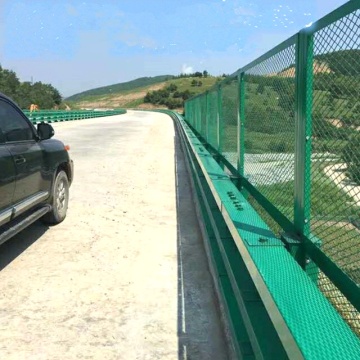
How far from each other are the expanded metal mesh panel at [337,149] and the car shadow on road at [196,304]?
90 cm

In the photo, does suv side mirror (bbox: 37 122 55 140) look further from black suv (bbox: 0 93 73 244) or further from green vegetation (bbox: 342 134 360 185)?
green vegetation (bbox: 342 134 360 185)

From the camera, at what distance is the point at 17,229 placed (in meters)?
4.85

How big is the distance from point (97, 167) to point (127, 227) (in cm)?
593

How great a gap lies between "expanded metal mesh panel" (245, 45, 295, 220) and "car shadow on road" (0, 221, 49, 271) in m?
2.71

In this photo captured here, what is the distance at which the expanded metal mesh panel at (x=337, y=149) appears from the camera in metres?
2.58

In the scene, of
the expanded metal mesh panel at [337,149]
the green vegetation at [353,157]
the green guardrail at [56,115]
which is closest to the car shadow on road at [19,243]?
the expanded metal mesh panel at [337,149]

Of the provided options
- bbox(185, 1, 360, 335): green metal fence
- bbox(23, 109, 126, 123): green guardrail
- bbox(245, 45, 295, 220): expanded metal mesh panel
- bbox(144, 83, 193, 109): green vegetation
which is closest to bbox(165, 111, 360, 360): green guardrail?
bbox(185, 1, 360, 335): green metal fence

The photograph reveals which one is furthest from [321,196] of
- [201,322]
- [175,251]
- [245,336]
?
[175,251]

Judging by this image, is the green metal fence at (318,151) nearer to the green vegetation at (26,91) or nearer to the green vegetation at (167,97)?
the green vegetation at (26,91)

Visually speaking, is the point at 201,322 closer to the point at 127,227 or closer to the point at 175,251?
the point at 175,251

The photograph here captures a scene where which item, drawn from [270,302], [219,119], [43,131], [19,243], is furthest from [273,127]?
[219,119]

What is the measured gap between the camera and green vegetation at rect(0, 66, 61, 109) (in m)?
76.4

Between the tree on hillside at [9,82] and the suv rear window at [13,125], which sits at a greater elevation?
the tree on hillside at [9,82]

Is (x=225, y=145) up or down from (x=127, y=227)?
up
